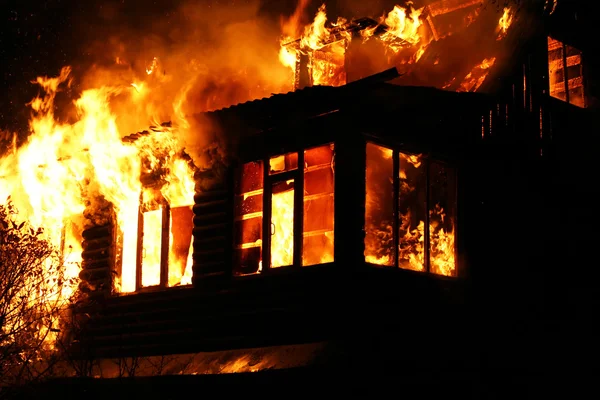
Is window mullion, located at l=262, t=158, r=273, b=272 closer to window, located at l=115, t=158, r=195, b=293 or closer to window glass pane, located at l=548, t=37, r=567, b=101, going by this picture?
window, located at l=115, t=158, r=195, b=293

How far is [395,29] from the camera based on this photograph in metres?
19.2

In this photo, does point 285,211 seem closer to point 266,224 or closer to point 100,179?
point 266,224

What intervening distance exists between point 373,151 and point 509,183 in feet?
10.7

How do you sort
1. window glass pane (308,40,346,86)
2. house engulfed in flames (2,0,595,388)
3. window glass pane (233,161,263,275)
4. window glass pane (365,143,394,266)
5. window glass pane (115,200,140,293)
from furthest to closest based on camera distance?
window glass pane (308,40,346,86), window glass pane (115,200,140,293), window glass pane (233,161,263,275), window glass pane (365,143,394,266), house engulfed in flames (2,0,595,388)

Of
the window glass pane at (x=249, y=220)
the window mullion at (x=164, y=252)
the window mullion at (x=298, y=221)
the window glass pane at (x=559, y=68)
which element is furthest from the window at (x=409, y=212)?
the window mullion at (x=164, y=252)

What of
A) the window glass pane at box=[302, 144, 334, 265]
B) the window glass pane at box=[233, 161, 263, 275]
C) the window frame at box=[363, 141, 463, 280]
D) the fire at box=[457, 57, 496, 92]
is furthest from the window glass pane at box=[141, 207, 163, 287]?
the fire at box=[457, 57, 496, 92]

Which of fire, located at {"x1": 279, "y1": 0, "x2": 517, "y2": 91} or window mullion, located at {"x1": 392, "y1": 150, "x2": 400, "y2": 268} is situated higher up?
fire, located at {"x1": 279, "y1": 0, "x2": 517, "y2": 91}

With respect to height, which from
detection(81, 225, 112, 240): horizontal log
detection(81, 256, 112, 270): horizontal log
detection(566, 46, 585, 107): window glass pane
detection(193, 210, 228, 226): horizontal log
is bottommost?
detection(81, 256, 112, 270): horizontal log

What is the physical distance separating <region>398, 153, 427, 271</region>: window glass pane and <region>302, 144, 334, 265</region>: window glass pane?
1.29m

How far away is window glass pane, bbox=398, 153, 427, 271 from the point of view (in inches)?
546

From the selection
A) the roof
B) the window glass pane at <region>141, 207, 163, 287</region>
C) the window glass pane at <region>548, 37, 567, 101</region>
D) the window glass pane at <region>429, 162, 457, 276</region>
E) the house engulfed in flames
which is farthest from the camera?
the window glass pane at <region>548, 37, 567, 101</region>

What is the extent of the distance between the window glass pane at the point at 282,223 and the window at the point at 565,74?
6739mm

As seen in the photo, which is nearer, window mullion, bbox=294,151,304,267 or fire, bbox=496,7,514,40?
window mullion, bbox=294,151,304,267

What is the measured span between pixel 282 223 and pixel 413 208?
93.8 inches
